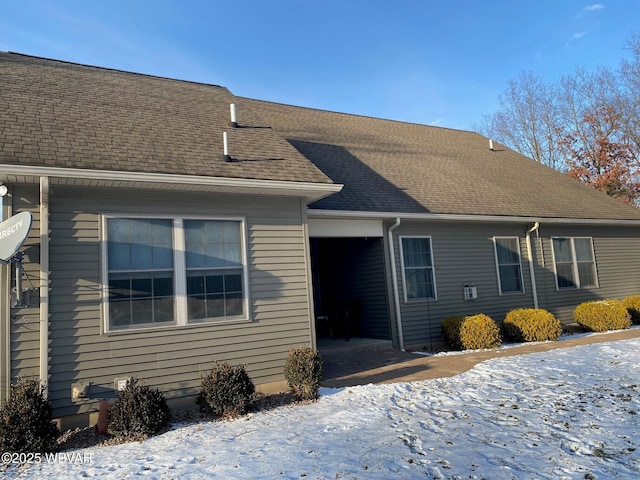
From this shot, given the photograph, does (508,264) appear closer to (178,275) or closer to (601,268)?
(601,268)

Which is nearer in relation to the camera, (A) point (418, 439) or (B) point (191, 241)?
(A) point (418, 439)

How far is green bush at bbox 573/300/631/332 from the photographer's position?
485 inches

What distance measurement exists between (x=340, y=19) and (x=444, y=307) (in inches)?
374

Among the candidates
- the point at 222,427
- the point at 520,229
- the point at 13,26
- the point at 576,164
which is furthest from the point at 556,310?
the point at 576,164

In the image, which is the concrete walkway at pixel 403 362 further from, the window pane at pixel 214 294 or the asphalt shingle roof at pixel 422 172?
the asphalt shingle roof at pixel 422 172

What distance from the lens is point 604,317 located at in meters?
12.3

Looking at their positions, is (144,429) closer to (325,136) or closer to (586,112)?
(325,136)

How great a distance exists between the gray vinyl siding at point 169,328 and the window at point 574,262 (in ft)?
28.5

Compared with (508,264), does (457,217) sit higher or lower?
higher

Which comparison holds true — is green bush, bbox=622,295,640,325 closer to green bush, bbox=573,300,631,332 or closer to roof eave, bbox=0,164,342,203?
green bush, bbox=573,300,631,332

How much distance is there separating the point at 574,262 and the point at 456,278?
445 cm

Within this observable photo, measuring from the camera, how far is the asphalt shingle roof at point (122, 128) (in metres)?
6.61

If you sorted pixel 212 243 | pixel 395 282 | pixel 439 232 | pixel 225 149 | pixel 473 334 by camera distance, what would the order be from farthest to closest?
pixel 439 232
pixel 395 282
pixel 473 334
pixel 225 149
pixel 212 243

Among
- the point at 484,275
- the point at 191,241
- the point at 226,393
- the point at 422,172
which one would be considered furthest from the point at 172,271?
the point at 422,172
